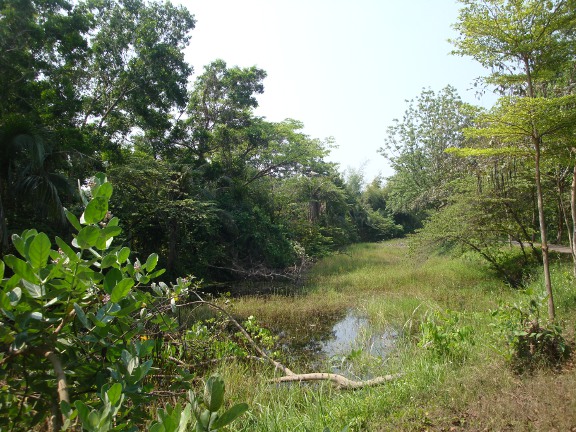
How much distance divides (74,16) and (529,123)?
1155 centimetres

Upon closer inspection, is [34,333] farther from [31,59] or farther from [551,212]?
[551,212]

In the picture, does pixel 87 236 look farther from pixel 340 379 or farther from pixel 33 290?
pixel 340 379

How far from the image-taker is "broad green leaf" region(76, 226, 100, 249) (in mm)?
914

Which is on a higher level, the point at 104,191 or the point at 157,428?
the point at 104,191

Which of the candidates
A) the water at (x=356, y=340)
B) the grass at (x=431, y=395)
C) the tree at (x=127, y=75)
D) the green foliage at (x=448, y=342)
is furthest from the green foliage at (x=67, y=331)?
the tree at (x=127, y=75)

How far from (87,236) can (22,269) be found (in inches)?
6.0

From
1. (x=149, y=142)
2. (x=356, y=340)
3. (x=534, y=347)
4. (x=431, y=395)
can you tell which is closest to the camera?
(x=431, y=395)

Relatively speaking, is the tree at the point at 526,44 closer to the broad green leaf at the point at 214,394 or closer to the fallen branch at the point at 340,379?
the fallen branch at the point at 340,379

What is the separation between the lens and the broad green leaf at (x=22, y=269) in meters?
0.85

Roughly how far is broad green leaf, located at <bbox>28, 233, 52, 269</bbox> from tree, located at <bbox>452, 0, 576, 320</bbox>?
16.9ft

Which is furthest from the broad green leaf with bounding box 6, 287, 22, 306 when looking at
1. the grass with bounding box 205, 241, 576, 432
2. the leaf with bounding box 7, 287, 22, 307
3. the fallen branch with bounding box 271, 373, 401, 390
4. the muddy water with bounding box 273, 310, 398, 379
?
the muddy water with bounding box 273, 310, 398, 379

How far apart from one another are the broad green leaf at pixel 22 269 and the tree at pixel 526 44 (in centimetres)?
519

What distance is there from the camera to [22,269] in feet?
2.83

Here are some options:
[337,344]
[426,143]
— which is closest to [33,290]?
[337,344]
